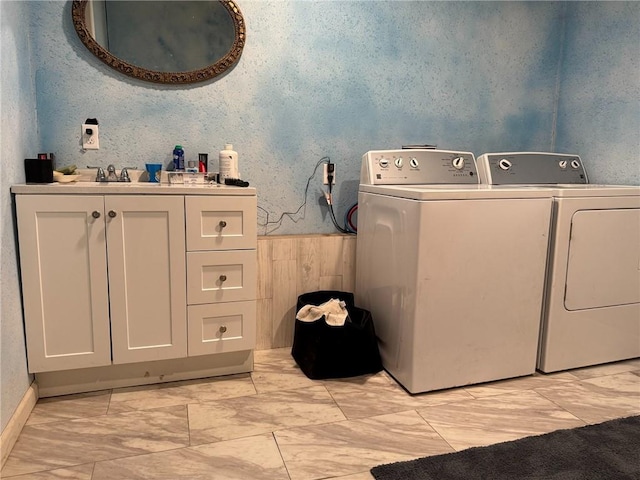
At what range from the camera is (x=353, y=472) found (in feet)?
4.80

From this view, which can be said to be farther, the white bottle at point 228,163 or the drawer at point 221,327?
the white bottle at point 228,163

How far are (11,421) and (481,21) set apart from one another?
290 cm

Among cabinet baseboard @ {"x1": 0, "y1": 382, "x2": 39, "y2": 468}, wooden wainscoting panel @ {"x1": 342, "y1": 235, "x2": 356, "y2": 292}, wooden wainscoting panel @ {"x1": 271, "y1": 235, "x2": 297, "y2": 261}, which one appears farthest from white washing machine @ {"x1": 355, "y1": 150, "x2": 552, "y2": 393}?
cabinet baseboard @ {"x1": 0, "y1": 382, "x2": 39, "y2": 468}

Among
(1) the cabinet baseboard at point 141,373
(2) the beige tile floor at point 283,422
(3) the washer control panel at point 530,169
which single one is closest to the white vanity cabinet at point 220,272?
(1) the cabinet baseboard at point 141,373

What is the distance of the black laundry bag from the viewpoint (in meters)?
2.08

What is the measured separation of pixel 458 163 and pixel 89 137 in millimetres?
1802

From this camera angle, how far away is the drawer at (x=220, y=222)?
1.88m

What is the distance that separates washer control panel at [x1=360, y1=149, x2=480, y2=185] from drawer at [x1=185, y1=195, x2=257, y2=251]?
2.24ft

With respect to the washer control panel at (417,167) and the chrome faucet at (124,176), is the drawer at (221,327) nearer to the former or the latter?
the chrome faucet at (124,176)

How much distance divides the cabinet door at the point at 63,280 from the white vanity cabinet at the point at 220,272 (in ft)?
1.09

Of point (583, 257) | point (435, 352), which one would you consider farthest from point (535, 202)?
point (435, 352)

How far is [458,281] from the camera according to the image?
194 centimetres

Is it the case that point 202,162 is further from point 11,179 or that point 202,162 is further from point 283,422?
point 283,422

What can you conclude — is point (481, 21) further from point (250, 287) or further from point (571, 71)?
point (250, 287)
